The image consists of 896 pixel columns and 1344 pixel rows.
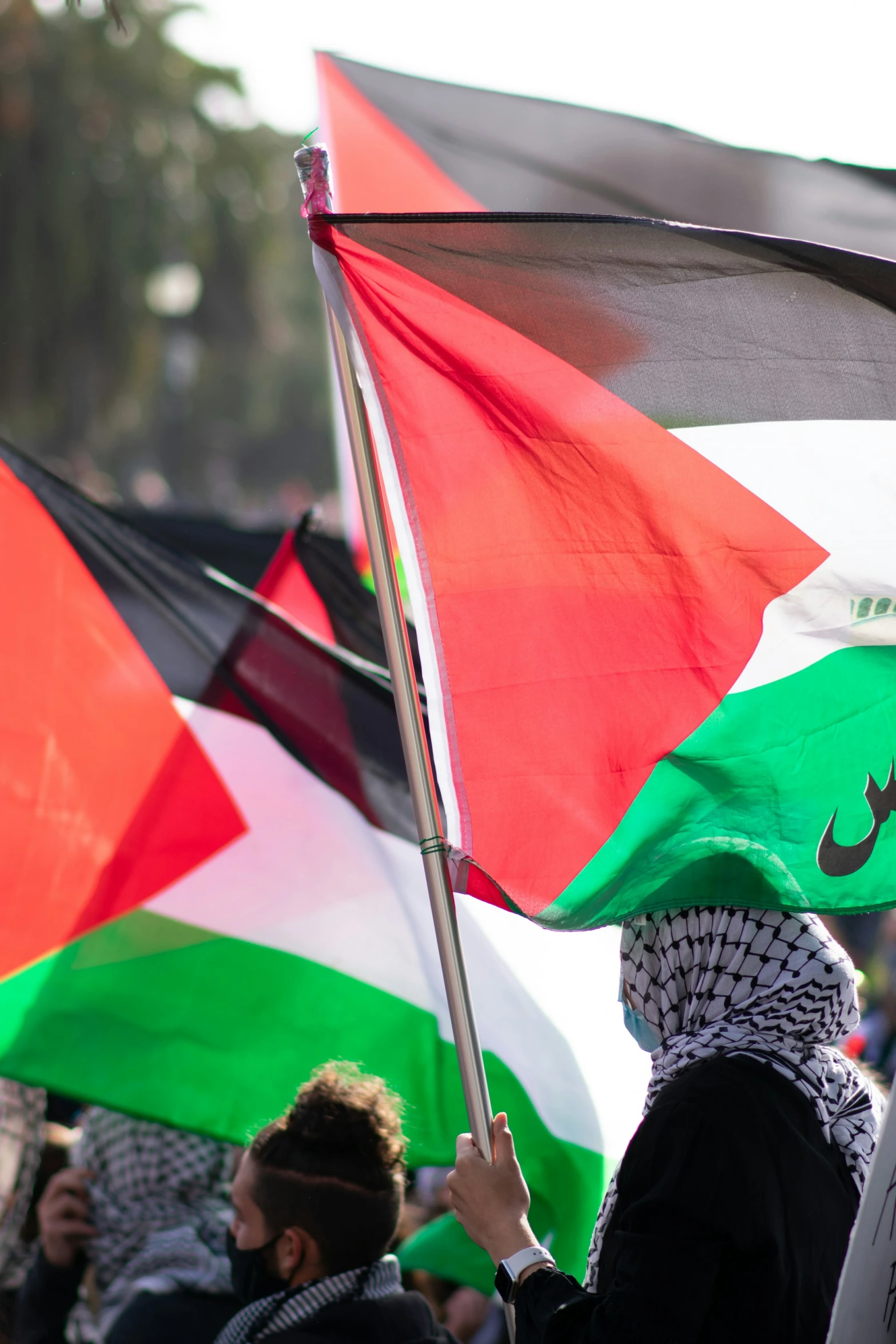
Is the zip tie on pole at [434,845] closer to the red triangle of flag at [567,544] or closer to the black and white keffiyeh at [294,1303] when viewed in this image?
the red triangle of flag at [567,544]

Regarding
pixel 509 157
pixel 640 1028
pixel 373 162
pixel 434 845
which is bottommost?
pixel 640 1028

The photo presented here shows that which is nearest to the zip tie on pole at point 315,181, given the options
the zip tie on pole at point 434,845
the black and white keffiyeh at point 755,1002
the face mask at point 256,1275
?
the zip tie on pole at point 434,845

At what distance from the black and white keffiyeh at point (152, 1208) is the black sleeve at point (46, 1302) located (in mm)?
72

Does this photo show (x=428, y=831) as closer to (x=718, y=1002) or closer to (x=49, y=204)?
(x=718, y=1002)

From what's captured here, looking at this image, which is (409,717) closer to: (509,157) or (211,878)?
(211,878)

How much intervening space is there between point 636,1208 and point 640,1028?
0.45 meters

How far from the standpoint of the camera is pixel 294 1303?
8.06 ft

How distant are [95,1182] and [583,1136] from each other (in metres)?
1.14

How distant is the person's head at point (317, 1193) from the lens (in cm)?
251

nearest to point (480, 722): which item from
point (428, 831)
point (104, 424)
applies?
point (428, 831)

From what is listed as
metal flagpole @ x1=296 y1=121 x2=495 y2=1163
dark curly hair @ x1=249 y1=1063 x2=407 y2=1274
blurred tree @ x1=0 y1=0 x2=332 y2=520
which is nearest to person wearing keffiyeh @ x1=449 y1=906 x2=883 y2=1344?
metal flagpole @ x1=296 y1=121 x2=495 y2=1163

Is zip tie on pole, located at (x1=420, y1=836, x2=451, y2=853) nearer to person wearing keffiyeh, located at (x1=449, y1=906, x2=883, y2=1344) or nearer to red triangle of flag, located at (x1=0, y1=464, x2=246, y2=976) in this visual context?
person wearing keffiyeh, located at (x1=449, y1=906, x2=883, y2=1344)

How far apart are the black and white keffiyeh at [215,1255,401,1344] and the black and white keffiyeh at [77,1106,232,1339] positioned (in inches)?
17.6

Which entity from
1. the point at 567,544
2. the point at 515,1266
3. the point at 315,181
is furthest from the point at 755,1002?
the point at 315,181
